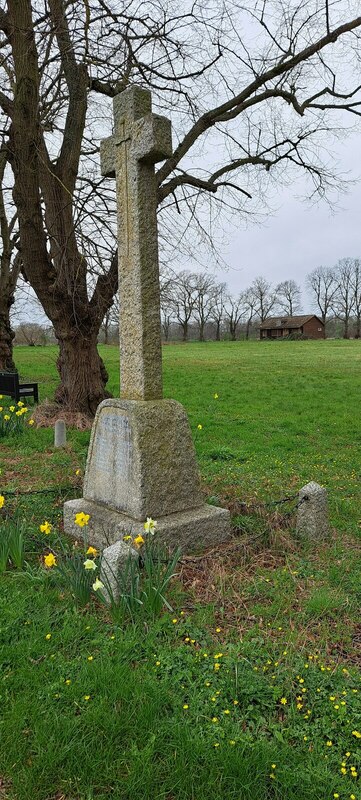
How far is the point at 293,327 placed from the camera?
246 feet

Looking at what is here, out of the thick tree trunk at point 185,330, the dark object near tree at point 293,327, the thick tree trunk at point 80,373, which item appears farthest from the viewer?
the dark object near tree at point 293,327

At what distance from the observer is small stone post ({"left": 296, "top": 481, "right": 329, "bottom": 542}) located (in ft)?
14.2

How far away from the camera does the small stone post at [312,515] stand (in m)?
4.33

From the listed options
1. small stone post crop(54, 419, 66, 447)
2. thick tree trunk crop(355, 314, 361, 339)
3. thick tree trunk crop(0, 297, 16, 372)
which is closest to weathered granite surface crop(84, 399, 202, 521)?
small stone post crop(54, 419, 66, 447)

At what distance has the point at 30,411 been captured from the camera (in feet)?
34.7

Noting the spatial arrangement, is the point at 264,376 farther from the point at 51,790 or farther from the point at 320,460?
the point at 51,790

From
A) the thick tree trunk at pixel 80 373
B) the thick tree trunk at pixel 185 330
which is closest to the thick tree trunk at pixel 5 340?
the thick tree trunk at pixel 80 373

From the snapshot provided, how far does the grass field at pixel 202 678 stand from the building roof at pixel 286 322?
238ft

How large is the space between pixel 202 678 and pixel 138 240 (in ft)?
9.90

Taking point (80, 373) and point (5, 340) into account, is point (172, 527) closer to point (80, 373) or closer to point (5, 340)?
point (80, 373)

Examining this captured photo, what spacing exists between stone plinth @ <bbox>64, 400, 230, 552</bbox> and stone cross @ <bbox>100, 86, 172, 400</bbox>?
228 mm

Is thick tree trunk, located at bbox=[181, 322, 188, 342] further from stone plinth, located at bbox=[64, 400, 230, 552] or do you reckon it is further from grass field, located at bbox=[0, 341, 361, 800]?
stone plinth, located at bbox=[64, 400, 230, 552]

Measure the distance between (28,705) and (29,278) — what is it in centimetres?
819

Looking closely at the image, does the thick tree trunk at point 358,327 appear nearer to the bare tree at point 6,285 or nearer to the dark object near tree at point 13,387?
the bare tree at point 6,285
